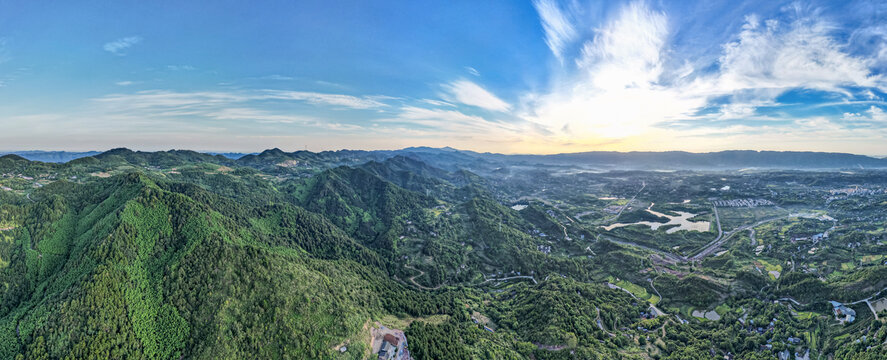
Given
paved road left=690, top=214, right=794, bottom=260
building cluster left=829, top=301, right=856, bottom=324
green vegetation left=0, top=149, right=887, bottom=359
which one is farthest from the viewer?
paved road left=690, top=214, right=794, bottom=260

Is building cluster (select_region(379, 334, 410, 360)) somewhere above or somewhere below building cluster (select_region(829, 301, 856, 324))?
below

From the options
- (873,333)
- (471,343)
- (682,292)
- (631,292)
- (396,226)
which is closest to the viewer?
(873,333)

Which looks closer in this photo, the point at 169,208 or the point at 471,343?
the point at 471,343

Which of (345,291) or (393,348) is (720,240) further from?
(345,291)

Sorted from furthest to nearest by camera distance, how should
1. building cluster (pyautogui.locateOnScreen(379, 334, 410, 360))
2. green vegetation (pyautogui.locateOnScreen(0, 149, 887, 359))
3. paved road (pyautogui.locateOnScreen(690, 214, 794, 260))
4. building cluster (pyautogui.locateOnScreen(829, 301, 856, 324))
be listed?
paved road (pyautogui.locateOnScreen(690, 214, 794, 260))
building cluster (pyautogui.locateOnScreen(829, 301, 856, 324))
building cluster (pyautogui.locateOnScreen(379, 334, 410, 360))
green vegetation (pyautogui.locateOnScreen(0, 149, 887, 359))

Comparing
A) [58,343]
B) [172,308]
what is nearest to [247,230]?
[172,308]

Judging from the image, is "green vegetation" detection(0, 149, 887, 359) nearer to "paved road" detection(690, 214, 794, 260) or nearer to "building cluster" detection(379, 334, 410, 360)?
"building cluster" detection(379, 334, 410, 360)

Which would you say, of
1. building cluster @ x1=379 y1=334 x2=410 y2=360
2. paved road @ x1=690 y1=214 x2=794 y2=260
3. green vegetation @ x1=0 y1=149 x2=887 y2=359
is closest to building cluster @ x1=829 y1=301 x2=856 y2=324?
green vegetation @ x1=0 y1=149 x2=887 y2=359

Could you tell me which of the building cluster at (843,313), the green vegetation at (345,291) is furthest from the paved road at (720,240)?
the building cluster at (843,313)

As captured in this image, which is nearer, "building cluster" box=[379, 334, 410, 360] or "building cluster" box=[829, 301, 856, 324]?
"building cluster" box=[379, 334, 410, 360]

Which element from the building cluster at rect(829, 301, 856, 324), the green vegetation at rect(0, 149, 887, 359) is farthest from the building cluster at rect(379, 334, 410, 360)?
the building cluster at rect(829, 301, 856, 324)

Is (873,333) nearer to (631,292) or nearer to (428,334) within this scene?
(631,292)
